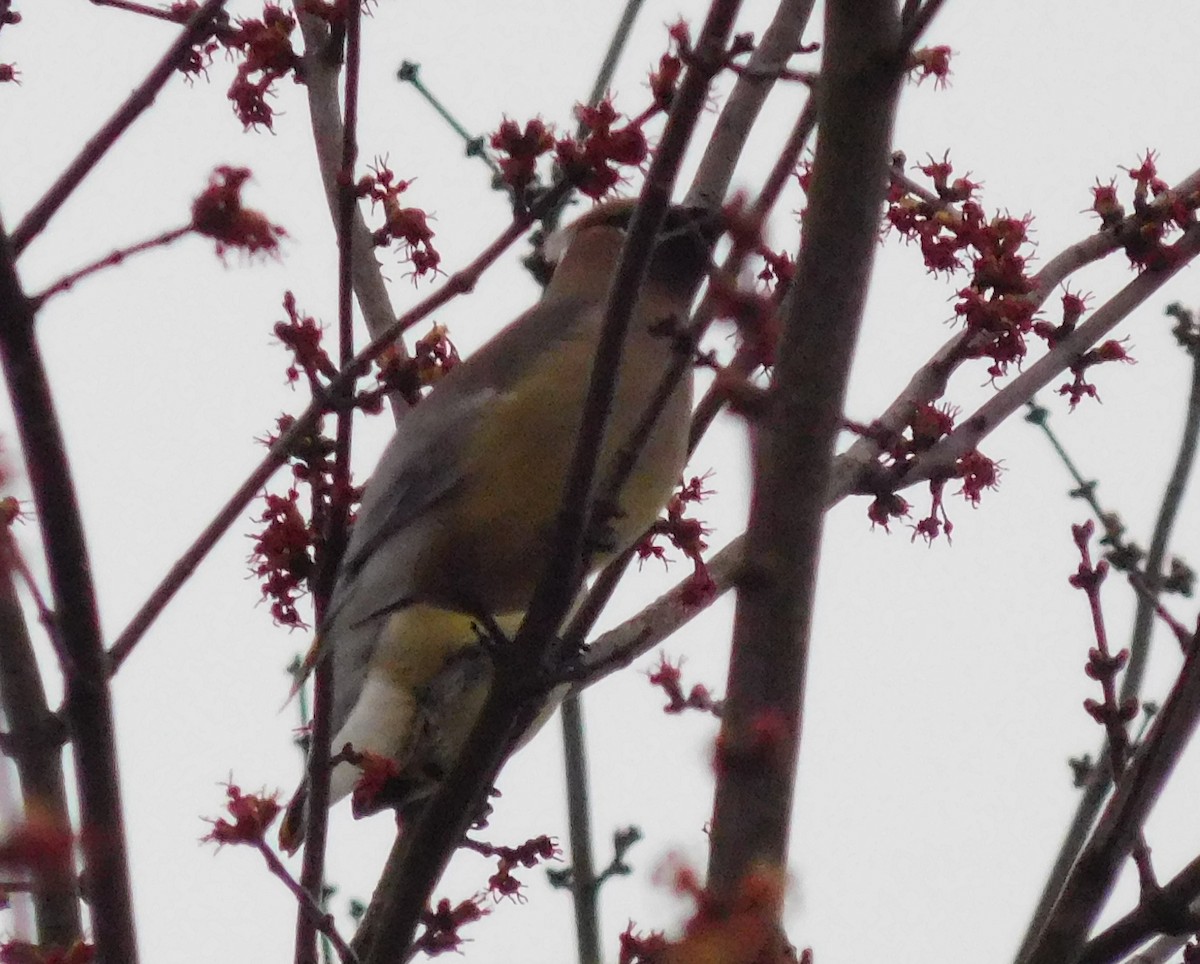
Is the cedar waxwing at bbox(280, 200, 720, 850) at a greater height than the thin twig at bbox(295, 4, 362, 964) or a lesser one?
greater

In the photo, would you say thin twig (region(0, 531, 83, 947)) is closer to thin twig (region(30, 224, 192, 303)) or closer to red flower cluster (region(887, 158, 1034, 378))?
thin twig (region(30, 224, 192, 303))

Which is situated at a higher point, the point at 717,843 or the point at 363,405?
the point at 363,405

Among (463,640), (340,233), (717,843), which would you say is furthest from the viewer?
(463,640)

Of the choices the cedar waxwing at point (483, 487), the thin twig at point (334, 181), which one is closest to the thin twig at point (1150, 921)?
the cedar waxwing at point (483, 487)

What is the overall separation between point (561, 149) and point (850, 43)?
0.46m

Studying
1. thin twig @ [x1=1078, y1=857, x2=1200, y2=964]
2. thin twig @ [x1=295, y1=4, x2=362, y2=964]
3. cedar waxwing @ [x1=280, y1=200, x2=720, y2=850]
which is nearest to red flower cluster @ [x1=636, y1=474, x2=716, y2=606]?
cedar waxwing @ [x1=280, y1=200, x2=720, y2=850]

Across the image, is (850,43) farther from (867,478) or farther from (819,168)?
(867,478)

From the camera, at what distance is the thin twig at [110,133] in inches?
66.8

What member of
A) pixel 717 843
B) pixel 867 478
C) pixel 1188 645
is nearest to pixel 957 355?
pixel 867 478

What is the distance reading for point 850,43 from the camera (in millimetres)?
1805

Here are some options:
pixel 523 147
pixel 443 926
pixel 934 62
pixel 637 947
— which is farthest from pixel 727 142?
pixel 637 947

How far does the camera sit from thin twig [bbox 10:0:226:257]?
1.70 m

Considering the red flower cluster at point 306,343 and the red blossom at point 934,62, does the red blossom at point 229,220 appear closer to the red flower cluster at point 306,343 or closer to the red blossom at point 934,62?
the red flower cluster at point 306,343

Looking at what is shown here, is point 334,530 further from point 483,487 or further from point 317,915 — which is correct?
point 483,487
